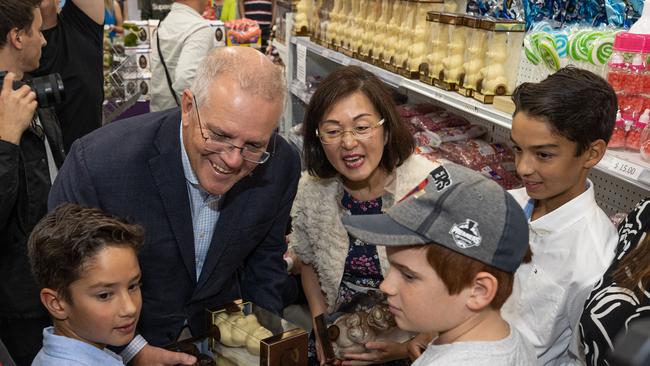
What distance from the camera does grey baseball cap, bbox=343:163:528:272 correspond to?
1.25 meters

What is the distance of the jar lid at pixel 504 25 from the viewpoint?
2.43 metres

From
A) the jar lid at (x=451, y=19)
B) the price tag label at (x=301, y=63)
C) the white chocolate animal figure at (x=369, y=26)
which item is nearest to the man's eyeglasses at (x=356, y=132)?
the jar lid at (x=451, y=19)

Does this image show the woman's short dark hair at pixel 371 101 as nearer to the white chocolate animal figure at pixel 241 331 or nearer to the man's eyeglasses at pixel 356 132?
the man's eyeglasses at pixel 356 132

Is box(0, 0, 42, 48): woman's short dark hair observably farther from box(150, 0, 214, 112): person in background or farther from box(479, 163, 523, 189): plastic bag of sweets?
box(479, 163, 523, 189): plastic bag of sweets

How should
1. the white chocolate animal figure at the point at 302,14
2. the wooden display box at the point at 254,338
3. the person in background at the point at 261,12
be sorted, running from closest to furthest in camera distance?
1. the wooden display box at the point at 254,338
2. the white chocolate animal figure at the point at 302,14
3. the person in background at the point at 261,12

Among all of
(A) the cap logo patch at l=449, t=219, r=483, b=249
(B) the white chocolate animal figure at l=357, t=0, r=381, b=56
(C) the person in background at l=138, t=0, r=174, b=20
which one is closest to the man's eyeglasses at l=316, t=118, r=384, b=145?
(A) the cap logo patch at l=449, t=219, r=483, b=249

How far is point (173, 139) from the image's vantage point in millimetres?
1877

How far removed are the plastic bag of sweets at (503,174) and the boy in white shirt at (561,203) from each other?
0.92 meters

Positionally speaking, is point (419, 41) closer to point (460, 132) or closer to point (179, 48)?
point (460, 132)

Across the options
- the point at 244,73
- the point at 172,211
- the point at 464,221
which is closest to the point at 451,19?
the point at 244,73

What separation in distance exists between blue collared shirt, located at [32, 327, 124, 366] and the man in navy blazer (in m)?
0.17

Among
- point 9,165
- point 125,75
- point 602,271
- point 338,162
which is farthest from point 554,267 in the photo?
point 125,75

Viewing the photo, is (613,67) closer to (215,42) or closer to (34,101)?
(34,101)

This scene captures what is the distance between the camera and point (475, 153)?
111 inches
